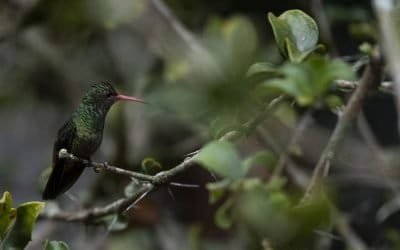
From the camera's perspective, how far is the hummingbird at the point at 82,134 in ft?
6.68

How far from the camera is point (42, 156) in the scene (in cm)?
420

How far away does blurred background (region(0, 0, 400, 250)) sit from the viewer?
2.99m

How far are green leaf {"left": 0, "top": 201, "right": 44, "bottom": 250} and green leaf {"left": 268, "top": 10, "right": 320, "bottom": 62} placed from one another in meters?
0.55

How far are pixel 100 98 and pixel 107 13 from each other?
912 millimetres

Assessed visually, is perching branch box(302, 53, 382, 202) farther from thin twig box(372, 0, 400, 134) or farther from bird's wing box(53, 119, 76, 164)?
bird's wing box(53, 119, 76, 164)

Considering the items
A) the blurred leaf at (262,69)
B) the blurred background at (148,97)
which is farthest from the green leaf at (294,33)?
the blurred background at (148,97)

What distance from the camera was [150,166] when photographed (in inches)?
74.8

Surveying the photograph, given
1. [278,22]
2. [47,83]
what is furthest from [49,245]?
[47,83]

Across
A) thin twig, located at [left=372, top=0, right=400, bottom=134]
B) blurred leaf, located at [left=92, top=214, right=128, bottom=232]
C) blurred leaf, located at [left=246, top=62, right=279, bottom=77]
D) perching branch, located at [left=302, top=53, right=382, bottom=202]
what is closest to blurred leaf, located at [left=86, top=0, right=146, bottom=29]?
blurred leaf, located at [left=92, top=214, right=128, bottom=232]

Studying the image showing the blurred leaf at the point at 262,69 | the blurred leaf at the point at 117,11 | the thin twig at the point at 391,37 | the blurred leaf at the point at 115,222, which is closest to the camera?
the thin twig at the point at 391,37

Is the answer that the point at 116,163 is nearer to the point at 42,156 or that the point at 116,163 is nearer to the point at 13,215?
the point at 42,156

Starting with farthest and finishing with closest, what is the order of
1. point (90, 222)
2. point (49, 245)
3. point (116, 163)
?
point (116, 163)
point (90, 222)
point (49, 245)

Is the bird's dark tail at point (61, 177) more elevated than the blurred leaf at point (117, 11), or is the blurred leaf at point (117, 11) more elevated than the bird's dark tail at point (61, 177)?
the blurred leaf at point (117, 11)

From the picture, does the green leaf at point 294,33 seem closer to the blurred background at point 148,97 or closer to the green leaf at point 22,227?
the green leaf at point 22,227
